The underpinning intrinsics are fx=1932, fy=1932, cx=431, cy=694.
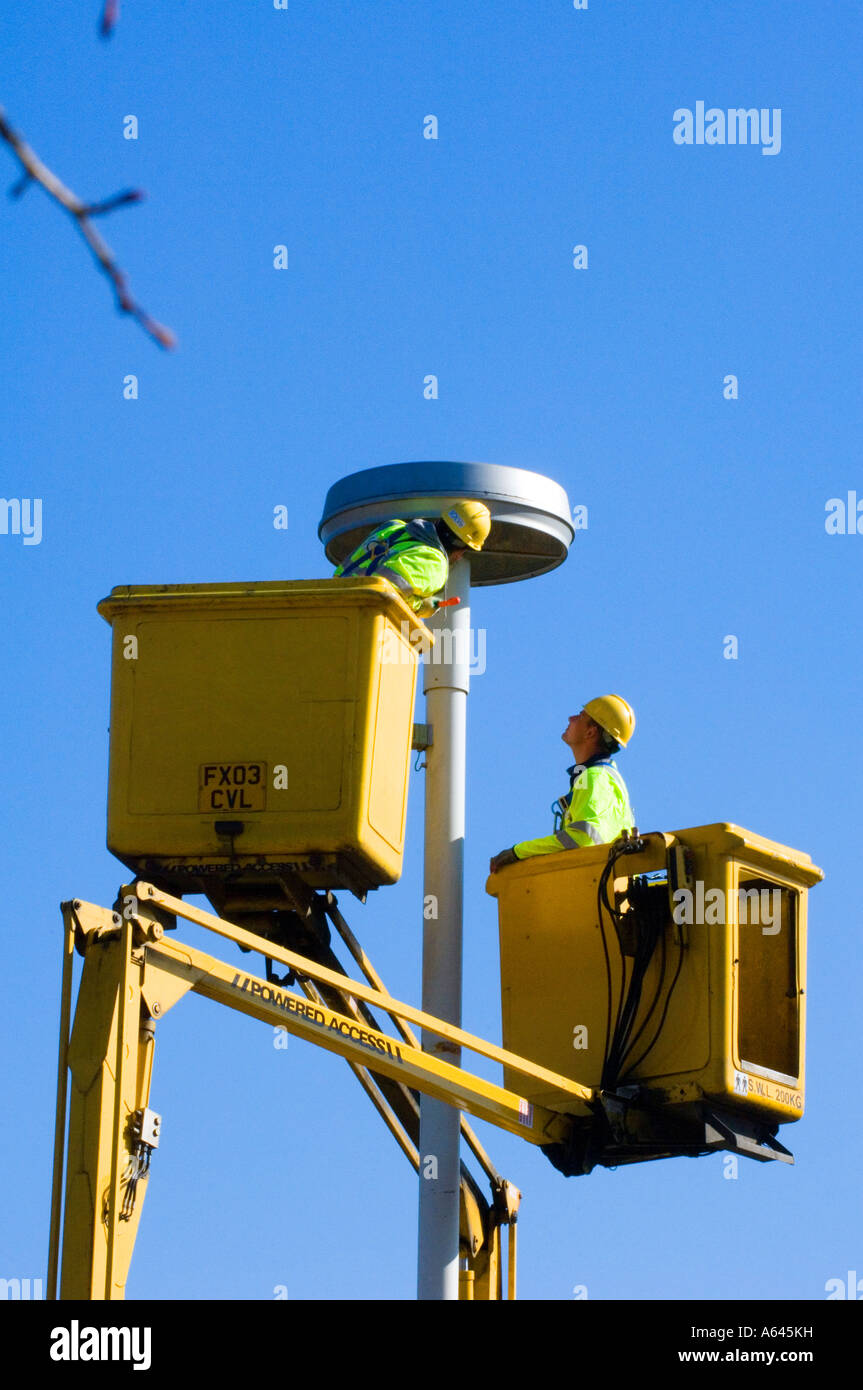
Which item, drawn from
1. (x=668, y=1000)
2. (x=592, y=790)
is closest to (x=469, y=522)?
(x=592, y=790)

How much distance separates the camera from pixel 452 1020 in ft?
37.1

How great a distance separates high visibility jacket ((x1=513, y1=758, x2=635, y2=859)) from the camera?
1080cm

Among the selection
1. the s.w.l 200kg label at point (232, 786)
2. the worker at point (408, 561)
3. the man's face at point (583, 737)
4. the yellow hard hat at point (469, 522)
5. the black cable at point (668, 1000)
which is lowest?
the black cable at point (668, 1000)

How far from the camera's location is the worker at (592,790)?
426 inches

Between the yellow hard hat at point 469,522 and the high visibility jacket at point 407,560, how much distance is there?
48cm

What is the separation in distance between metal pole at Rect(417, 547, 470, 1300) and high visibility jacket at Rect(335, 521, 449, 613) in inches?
42.3

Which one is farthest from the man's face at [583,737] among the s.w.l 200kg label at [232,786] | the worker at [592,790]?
the s.w.l 200kg label at [232,786]

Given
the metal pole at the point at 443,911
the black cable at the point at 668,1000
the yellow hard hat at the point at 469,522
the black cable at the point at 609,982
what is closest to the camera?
the black cable at the point at 668,1000

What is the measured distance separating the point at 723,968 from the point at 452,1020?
2000 mm

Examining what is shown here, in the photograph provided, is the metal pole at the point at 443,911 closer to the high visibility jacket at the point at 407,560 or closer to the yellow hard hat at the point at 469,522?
the yellow hard hat at the point at 469,522

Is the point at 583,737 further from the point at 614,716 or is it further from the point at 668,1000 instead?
the point at 668,1000

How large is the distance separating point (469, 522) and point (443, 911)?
7.57ft
